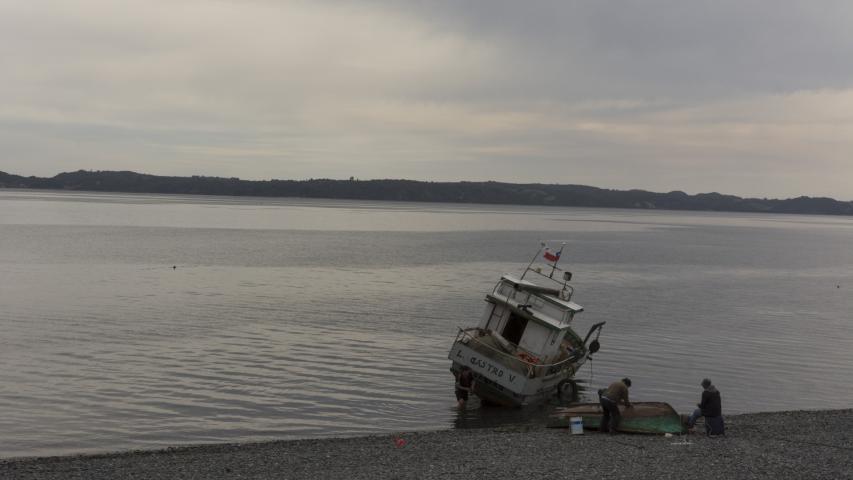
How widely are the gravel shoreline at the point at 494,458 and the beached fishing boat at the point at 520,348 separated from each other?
408cm

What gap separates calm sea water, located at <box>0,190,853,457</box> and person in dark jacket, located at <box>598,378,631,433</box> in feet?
14.8

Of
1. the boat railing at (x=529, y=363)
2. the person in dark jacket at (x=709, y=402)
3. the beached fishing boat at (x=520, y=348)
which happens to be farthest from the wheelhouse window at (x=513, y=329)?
the person in dark jacket at (x=709, y=402)

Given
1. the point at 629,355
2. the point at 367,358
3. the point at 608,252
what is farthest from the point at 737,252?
the point at 367,358

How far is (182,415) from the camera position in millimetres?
25172

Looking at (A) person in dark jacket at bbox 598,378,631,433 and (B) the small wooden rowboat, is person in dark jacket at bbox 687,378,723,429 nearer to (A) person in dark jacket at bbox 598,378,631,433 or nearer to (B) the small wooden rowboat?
(B) the small wooden rowboat

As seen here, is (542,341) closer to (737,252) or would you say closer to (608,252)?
(608,252)

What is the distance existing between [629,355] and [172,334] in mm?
22785

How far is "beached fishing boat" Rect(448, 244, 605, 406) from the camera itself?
26953 mm

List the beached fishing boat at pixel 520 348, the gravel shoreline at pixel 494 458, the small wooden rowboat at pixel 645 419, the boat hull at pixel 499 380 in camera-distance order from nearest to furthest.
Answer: the gravel shoreline at pixel 494 458, the small wooden rowboat at pixel 645 419, the boat hull at pixel 499 380, the beached fishing boat at pixel 520 348

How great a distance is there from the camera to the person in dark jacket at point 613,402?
22328mm

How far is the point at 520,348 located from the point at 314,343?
1286cm

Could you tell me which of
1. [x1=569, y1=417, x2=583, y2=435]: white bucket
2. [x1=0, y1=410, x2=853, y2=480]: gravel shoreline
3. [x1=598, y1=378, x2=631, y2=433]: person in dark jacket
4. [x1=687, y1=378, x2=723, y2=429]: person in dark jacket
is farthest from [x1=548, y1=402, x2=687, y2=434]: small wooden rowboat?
[x1=687, y1=378, x2=723, y2=429]: person in dark jacket

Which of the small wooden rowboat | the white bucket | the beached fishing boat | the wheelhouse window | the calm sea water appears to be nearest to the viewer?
the small wooden rowboat

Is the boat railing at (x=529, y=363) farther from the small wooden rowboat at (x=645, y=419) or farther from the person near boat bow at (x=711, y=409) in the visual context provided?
the person near boat bow at (x=711, y=409)
